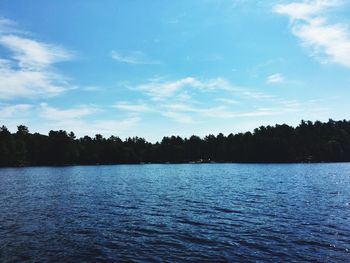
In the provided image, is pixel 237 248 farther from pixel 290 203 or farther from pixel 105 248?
pixel 290 203

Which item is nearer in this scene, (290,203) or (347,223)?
(347,223)

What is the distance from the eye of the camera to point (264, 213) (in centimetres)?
4256

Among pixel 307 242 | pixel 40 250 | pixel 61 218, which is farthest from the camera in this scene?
pixel 61 218

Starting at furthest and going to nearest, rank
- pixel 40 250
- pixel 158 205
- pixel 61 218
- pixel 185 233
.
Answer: pixel 158 205 → pixel 61 218 → pixel 185 233 → pixel 40 250

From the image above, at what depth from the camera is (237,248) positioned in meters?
27.1

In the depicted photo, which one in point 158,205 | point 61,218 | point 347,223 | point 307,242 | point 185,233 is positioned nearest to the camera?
point 307,242

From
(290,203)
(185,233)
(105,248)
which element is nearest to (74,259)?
(105,248)

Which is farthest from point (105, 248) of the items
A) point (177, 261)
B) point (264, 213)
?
point (264, 213)

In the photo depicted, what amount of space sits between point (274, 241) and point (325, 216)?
1507 cm

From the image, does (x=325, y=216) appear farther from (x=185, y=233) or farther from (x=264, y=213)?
(x=185, y=233)

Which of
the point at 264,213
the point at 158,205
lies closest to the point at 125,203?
the point at 158,205

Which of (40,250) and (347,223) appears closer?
(40,250)

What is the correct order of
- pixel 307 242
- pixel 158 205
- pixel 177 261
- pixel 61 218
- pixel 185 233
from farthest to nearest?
1. pixel 158 205
2. pixel 61 218
3. pixel 185 233
4. pixel 307 242
5. pixel 177 261

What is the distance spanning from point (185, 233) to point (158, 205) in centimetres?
1839
